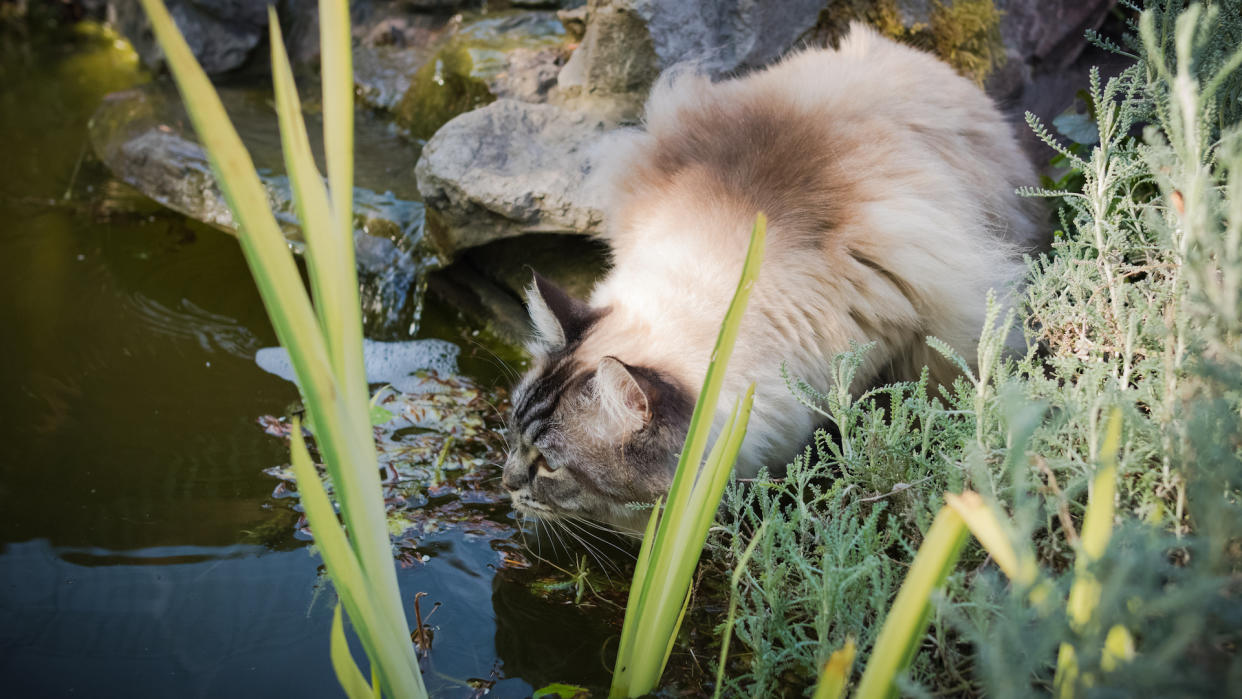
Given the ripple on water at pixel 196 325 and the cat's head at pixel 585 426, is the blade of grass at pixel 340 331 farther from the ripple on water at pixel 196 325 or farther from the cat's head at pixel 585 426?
the ripple on water at pixel 196 325

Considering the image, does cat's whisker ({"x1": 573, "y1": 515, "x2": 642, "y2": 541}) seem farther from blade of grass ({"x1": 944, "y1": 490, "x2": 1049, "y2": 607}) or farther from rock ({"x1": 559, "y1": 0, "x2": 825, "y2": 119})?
rock ({"x1": 559, "y1": 0, "x2": 825, "y2": 119})

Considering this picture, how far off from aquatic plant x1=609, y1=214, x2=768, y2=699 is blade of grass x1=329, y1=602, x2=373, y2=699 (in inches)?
18.6

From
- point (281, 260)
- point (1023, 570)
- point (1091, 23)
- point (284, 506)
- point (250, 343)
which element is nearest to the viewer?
point (1023, 570)

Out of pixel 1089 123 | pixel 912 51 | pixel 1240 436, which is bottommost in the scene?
pixel 1240 436

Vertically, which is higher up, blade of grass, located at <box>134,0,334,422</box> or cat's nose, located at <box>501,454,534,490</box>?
blade of grass, located at <box>134,0,334,422</box>

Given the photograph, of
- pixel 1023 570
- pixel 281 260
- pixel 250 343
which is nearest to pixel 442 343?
pixel 250 343

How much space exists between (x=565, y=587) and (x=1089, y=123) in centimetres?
234

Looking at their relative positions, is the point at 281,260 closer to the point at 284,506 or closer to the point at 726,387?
the point at 726,387

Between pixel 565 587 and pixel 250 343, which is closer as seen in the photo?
pixel 565 587

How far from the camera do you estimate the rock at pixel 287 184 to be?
3506mm

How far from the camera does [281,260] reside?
1.10m

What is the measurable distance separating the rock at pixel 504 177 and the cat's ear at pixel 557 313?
0.97m

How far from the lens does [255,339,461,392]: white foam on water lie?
311 centimetres

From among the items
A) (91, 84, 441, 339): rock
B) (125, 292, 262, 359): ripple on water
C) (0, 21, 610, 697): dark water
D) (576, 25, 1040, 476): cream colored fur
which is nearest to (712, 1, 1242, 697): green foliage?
(576, 25, 1040, 476): cream colored fur
